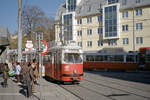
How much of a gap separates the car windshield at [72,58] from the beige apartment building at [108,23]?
68.8 feet

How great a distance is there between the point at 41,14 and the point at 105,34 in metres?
15.6

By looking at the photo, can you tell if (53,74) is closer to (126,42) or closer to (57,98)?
(57,98)

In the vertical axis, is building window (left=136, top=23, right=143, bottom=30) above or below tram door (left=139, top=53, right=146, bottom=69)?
above

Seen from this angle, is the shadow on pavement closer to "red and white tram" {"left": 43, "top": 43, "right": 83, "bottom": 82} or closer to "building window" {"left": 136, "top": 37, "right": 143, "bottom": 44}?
"red and white tram" {"left": 43, "top": 43, "right": 83, "bottom": 82}

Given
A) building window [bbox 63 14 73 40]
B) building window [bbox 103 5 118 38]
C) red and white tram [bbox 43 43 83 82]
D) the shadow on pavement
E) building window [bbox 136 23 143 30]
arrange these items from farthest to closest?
building window [bbox 63 14 73 40], building window [bbox 103 5 118 38], building window [bbox 136 23 143 30], the shadow on pavement, red and white tram [bbox 43 43 83 82]

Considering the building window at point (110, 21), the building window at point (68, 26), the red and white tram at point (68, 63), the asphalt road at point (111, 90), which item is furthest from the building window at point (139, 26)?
the red and white tram at point (68, 63)

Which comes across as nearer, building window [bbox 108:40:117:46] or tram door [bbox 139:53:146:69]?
tram door [bbox 139:53:146:69]

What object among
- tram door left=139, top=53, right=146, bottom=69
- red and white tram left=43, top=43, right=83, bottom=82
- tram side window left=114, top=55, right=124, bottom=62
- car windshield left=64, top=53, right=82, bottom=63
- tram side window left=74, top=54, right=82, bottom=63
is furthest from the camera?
tram side window left=114, top=55, right=124, bottom=62

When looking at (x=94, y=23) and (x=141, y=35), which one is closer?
(x=141, y=35)

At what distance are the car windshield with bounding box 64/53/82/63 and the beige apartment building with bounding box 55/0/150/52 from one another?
825 inches

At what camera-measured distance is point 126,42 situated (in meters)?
45.5

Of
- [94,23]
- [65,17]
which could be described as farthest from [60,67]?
[65,17]

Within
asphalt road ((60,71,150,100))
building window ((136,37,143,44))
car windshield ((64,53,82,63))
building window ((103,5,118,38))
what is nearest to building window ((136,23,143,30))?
building window ((136,37,143,44))

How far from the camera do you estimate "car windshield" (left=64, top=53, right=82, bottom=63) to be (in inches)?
635
